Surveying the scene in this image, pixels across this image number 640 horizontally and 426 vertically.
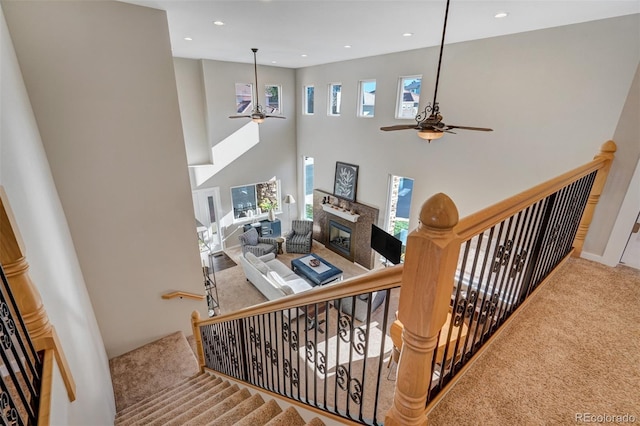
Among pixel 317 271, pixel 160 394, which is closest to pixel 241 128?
pixel 317 271

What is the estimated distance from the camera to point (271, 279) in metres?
6.60

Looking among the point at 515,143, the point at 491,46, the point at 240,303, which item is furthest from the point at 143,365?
Answer: the point at 491,46

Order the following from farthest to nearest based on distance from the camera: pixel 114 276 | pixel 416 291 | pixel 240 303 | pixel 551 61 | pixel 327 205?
pixel 327 205 < pixel 240 303 < pixel 551 61 < pixel 114 276 < pixel 416 291

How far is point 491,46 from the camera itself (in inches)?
203

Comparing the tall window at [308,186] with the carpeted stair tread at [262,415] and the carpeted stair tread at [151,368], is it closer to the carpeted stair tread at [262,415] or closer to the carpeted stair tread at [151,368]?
the carpeted stair tread at [151,368]

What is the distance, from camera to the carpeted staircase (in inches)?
88.2

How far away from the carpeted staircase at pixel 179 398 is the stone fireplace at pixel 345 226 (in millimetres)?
5192

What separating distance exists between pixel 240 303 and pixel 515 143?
640 centimetres

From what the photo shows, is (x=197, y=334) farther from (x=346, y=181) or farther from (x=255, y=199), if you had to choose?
(x=255, y=199)

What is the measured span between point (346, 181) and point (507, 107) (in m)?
4.35

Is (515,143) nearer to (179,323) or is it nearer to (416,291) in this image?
(416,291)

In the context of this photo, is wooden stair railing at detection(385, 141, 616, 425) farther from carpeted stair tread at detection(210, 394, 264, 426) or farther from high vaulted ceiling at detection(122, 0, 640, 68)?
high vaulted ceiling at detection(122, 0, 640, 68)

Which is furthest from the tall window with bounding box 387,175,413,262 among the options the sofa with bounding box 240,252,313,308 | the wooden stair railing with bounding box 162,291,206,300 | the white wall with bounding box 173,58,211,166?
the white wall with bounding box 173,58,211,166

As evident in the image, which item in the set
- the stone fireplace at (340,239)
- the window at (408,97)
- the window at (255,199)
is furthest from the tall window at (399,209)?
the window at (255,199)
